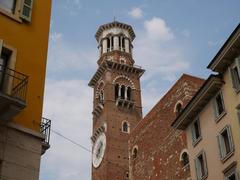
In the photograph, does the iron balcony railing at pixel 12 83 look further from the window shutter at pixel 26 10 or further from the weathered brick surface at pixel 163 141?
the weathered brick surface at pixel 163 141

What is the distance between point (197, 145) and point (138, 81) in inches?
1301

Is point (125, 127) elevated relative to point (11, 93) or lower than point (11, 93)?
elevated

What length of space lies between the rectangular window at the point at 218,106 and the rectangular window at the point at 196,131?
1.57 meters

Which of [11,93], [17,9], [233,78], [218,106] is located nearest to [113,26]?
[218,106]

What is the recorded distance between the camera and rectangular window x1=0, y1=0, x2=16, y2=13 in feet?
37.0

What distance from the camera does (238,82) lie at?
16.7 metres

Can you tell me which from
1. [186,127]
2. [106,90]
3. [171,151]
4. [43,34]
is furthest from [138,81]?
[43,34]

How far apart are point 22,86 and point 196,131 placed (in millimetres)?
10840

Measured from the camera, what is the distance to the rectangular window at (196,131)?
63.1ft

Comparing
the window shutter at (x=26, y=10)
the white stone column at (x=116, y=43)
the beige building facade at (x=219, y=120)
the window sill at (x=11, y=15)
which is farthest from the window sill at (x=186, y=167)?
the white stone column at (x=116, y=43)

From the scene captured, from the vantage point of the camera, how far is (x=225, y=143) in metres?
17.1

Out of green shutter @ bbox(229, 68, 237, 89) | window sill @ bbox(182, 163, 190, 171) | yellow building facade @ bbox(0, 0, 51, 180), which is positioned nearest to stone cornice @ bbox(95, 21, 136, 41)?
window sill @ bbox(182, 163, 190, 171)

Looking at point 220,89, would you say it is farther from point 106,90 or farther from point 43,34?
point 106,90

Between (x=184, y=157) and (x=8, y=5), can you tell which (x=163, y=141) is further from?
(x=8, y=5)
